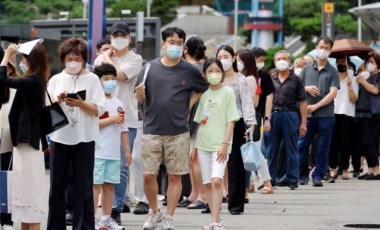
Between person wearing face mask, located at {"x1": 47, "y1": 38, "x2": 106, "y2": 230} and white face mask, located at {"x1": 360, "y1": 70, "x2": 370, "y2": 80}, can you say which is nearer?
person wearing face mask, located at {"x1": 47, "y1": 38, "x2": 106, "y2": 230}

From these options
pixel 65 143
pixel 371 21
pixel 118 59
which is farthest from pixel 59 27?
pixel 65 143

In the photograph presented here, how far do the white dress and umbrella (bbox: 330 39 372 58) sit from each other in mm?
9902

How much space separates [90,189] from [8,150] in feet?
2.80

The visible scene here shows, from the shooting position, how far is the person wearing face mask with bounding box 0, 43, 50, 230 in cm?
1090

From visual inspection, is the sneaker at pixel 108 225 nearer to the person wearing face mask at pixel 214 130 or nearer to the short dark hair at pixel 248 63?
the person wearing face mask at pixel 214 130

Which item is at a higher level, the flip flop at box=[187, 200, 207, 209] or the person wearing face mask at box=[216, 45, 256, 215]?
the person wearing face mask at box=[216, 45, 256, 215]

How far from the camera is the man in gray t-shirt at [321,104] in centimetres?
1873

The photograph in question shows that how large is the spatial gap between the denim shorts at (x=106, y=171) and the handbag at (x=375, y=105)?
9.04m

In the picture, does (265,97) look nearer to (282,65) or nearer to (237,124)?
(282,65)

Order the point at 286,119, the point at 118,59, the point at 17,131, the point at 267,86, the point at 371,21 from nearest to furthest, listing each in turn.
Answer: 1. the point at 17,131
2. the point at 118,59
3. the point at 267,86
4. the point at 286,119
5. the point at 371,21

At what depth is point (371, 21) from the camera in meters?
24.7

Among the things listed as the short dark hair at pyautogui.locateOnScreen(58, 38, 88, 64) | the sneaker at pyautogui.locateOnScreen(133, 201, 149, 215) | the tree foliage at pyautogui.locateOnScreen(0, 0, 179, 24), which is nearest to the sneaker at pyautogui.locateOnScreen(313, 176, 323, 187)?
the sneaker at pyautogui.locateOnScreen(133, 201, 149, 215)

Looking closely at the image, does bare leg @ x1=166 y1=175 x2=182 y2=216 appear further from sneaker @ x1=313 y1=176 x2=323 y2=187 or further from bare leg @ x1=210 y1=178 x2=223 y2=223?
sneaker @ x1=313 y1=176 x2=323 y2=187

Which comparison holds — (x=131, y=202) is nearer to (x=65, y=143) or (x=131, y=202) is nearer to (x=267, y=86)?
(x=267, y=86)
